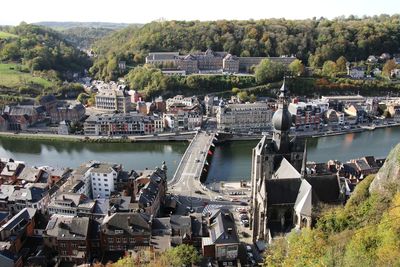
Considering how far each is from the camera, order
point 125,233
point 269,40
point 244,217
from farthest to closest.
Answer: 1. point 269,40
2. point 244,217
3. point 125,233

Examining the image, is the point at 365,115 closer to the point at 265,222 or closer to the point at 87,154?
the point at 87,154

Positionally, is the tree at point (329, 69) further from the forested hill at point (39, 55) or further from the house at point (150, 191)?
the house at point (150, 191)

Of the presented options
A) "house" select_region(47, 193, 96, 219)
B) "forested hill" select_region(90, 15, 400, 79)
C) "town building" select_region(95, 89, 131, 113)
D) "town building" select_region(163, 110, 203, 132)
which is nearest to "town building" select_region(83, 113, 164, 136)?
"town building" select_region(163, 110, 203, 132)

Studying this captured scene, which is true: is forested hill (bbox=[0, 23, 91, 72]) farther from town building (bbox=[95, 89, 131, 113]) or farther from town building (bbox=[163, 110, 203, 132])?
town building (bbox=[163, 110, 203, 132])

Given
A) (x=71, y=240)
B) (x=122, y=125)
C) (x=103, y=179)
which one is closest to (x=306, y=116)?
(x=122, y=125)

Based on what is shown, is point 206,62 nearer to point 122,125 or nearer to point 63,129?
point 122,125

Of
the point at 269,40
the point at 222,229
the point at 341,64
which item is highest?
the point at 269,40

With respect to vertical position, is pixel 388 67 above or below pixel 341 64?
below

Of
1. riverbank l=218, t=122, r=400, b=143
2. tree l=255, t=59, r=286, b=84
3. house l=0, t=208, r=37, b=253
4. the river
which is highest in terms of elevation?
tree l=255, t=59, r=286, b=84
